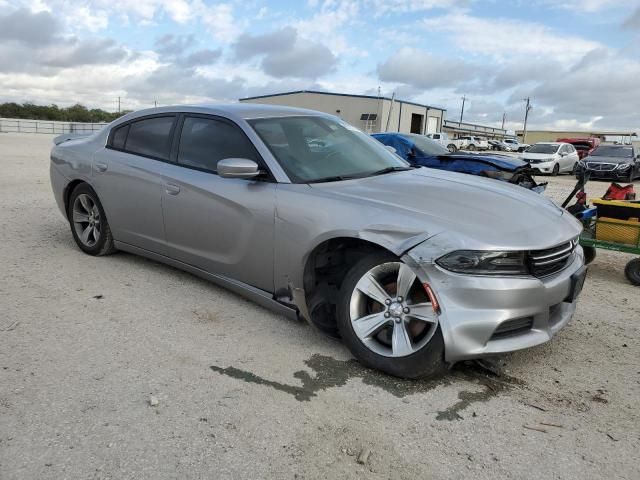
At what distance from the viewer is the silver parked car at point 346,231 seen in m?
2.78

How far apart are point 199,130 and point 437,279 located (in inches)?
94.7

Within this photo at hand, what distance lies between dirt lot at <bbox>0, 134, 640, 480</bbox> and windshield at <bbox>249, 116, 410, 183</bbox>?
112cm

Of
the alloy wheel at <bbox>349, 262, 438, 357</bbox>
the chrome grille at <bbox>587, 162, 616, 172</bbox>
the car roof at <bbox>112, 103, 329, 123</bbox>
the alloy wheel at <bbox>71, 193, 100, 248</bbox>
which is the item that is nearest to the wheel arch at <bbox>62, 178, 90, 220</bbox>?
the alloy wheel at <bbox>71, 193, 100, 248</bbox>

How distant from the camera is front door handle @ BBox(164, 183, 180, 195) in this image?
13.4 feet

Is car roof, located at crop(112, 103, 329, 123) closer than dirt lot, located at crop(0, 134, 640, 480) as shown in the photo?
No

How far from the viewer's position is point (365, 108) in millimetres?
52125

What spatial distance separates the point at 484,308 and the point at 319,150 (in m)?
1.79

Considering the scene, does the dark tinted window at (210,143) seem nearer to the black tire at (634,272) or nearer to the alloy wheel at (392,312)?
the alloy wheel at (392,312)

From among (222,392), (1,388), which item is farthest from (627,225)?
(1,388)

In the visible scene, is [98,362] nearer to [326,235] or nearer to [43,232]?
[326,235]

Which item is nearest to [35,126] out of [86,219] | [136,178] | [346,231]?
[86,219]

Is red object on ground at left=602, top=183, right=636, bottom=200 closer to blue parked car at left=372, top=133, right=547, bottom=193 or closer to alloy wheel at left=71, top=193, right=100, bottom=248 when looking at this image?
blue parked car at left=372, top=133, right=547, bottom=193

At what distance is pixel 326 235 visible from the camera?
3.18 metres

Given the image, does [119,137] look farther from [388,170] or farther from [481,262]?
[481,262]
